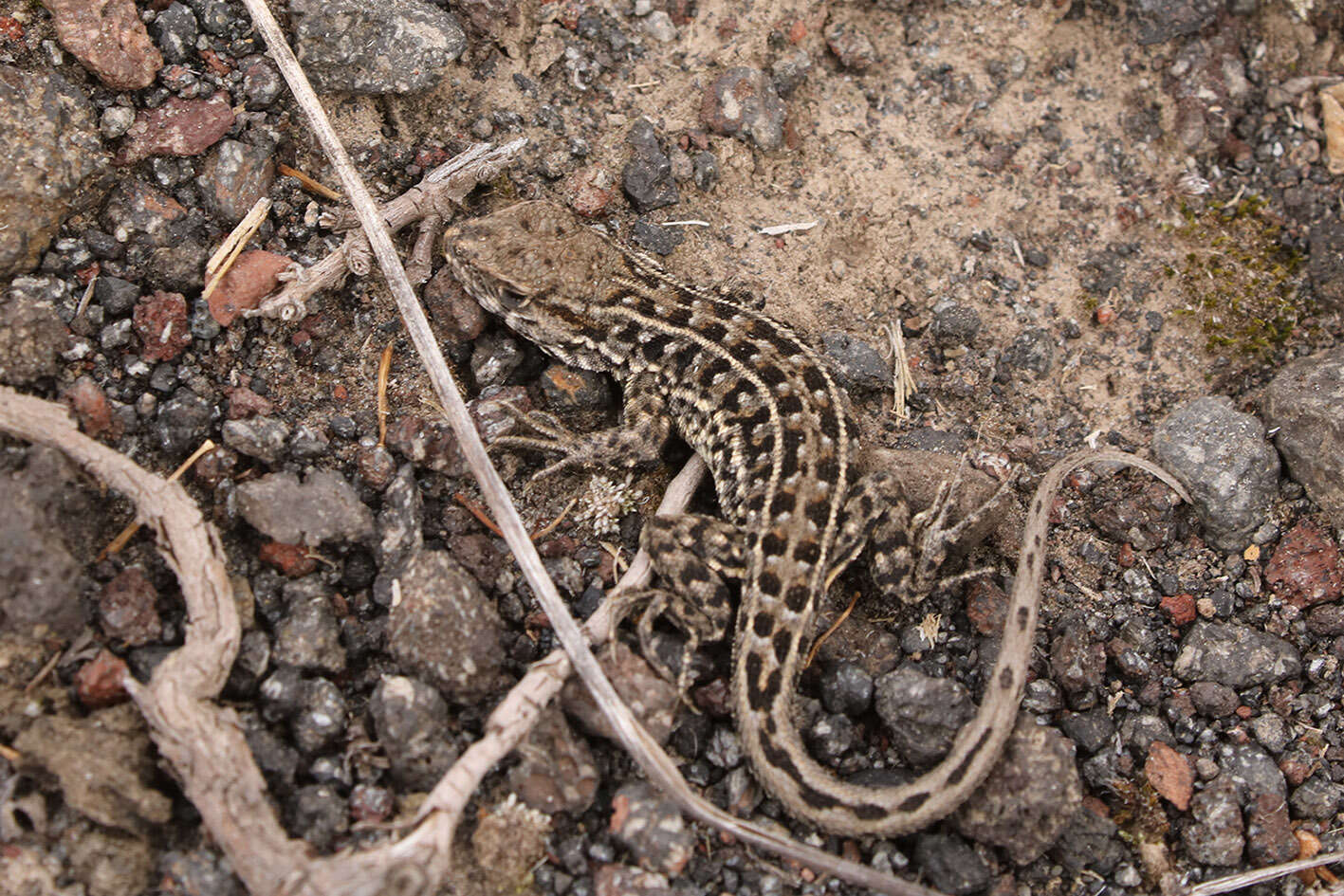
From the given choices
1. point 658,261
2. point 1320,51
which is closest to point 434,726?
point 658,261

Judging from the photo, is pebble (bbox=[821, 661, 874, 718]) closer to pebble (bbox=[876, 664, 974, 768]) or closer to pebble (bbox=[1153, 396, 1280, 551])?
pebble (bbox=[876, 664, 974, 768])

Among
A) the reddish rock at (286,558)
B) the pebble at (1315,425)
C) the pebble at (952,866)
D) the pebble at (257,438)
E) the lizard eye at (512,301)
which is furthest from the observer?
the lizard eye at (512,301)

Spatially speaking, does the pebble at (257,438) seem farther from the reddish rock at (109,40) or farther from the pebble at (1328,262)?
the pebble at (1328,262)

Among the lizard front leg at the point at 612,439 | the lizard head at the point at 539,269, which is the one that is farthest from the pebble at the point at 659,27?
the lizard front leg at the point at 612,439

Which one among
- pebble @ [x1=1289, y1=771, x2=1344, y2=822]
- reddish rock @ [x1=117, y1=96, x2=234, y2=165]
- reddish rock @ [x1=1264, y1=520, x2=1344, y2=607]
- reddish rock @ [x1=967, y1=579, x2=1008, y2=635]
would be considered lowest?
pebble @ [x1=1289, y1=771, x2=1344, y2=822]

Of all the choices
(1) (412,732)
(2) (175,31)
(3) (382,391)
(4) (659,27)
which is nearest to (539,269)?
(3) (382,391)

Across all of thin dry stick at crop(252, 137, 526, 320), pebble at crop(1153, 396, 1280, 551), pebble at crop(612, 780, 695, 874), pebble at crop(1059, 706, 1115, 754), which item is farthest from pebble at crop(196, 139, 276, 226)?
pebble at crop(1153, 396, 1280, 551)

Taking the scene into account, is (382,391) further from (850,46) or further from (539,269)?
(850,46)

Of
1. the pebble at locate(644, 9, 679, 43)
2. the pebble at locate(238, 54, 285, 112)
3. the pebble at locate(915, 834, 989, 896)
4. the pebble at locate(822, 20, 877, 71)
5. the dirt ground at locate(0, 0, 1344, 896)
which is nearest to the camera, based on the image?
the pebble at locate(915, 834, 989, 896)
